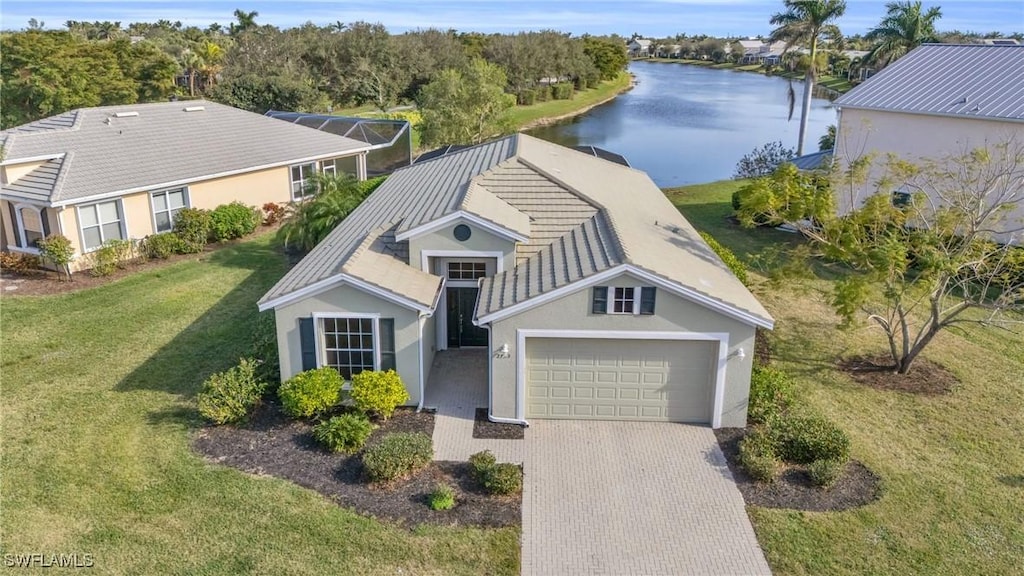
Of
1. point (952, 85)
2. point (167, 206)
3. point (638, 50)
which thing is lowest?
point (167, 206)

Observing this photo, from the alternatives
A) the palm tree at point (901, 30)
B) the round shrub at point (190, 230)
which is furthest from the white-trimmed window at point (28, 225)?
the palm tree at point (901, 30)

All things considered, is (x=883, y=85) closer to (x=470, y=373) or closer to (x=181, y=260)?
(x=470, y=373)

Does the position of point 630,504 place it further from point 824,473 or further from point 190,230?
point 190,230

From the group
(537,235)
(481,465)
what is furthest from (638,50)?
(481,465)

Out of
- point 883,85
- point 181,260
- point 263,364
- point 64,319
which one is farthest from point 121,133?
point 883,85

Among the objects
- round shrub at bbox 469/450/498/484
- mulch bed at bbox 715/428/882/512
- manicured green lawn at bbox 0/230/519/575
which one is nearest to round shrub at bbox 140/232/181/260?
manicured green lawn at bbox 0/230/519/575

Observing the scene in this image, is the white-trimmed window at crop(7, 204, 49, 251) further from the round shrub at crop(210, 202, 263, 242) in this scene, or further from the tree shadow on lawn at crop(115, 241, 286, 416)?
the tree shadow on lawn at crop(115, 241, 286, 416)
